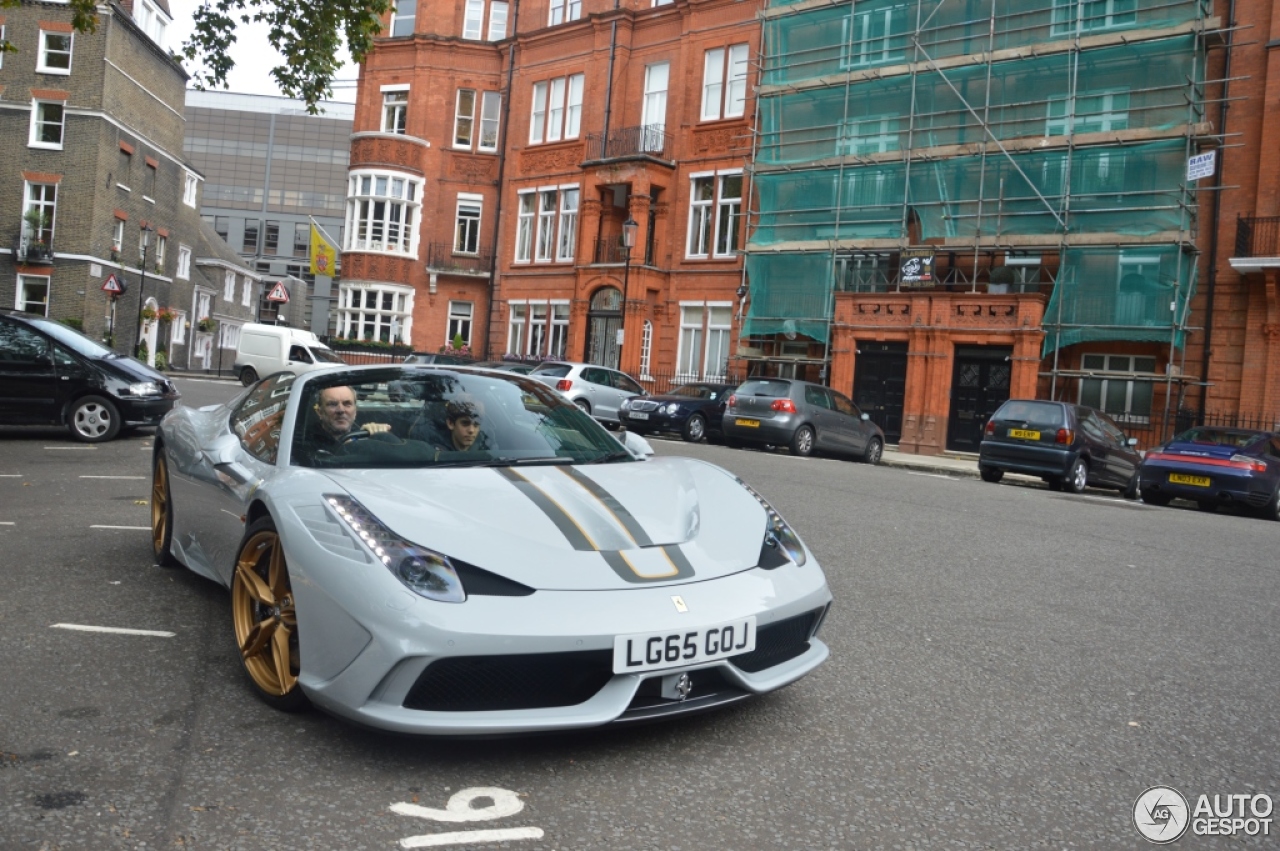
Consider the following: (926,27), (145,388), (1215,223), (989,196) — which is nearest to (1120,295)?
(1215,223)

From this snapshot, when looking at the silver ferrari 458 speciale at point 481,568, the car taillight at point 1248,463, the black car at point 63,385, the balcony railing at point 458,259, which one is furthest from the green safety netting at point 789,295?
the silver ferrari 458 speciale at point 481,568

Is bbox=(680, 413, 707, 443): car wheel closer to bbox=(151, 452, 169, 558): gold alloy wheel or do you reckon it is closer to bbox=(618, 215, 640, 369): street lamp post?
bbox=(618, 215, 640, 369): street lamp post

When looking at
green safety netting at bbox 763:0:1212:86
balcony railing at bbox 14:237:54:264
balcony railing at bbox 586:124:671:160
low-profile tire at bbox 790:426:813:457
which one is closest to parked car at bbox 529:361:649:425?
low-profile tire at bbox 790:426:813:457

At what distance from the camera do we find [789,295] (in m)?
30.4

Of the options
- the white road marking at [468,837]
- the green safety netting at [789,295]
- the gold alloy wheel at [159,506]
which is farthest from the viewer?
the green safety netting at [789,295]

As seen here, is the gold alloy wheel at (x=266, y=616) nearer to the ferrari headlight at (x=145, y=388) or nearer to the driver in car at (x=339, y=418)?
the driver in car at (x=339, y=418)

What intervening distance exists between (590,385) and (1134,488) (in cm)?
1220

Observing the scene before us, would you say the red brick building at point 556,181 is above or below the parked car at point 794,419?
above

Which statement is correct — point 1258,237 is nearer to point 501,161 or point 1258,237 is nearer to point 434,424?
point 434,424

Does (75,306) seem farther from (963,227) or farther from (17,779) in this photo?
(17,779)

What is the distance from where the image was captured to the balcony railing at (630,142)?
35188 millimetres

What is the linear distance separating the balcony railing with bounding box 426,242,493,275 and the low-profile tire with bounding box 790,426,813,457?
2294 cm

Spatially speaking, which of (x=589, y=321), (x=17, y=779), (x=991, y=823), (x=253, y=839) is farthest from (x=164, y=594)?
(x=589, y=321)

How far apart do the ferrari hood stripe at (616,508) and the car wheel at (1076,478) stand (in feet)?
47.1
